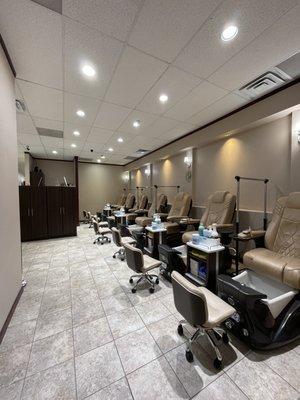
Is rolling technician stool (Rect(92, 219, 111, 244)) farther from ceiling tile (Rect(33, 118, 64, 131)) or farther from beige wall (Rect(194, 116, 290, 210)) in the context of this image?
beige wall (Rect(194, 116, 290, 210))

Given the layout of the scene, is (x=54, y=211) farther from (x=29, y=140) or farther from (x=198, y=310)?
(x=198, y=310)

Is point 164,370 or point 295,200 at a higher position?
point 295,200

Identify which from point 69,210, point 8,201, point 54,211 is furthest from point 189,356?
point 54,211

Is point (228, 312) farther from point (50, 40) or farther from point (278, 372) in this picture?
point (50, 40)

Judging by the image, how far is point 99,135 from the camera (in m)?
5.09

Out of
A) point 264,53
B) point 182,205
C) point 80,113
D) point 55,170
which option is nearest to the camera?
point 264,53

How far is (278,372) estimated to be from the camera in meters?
1.37

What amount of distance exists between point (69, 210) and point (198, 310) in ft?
17.9

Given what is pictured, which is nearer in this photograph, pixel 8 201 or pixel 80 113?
pixel 8 201

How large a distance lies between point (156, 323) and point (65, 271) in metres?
2.12

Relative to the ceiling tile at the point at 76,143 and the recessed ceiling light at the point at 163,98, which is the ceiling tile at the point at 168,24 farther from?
the ceiling tile at the point at 76,143

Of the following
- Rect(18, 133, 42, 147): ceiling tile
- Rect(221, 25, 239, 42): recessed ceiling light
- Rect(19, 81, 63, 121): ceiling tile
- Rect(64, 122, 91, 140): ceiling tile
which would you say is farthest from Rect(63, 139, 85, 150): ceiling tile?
Rect(221, 25, 239, 42): recessed ceiling light

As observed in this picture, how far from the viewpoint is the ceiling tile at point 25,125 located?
383cm

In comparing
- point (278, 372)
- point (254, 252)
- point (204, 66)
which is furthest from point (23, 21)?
point (278, 372)
